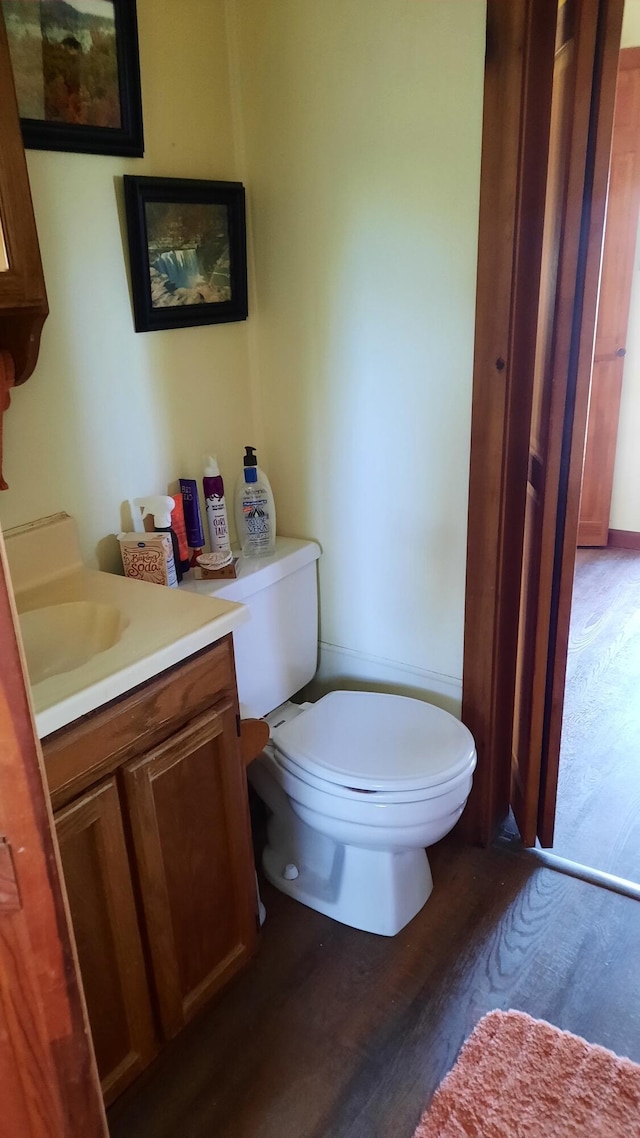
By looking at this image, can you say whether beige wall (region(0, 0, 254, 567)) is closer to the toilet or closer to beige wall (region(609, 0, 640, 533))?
the toilet

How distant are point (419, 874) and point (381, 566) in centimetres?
72

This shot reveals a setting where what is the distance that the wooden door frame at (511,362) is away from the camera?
1.46m

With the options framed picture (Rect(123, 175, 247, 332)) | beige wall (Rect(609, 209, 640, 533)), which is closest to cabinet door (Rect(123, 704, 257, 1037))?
framed picture (Rect(123, 175, 247, 332))

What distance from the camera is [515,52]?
1449 millimetres

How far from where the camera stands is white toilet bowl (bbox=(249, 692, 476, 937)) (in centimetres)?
161

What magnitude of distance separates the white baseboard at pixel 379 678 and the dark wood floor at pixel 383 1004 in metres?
0.41

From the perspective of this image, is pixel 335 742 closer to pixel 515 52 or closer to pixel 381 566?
pixel 381 566

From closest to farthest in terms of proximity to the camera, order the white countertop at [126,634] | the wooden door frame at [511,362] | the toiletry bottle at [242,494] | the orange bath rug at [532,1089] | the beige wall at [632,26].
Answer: the white countertop at [126,634] < the orange bath rug at [532,1089] < the wooden door frame at [511,362] < the toiletry bottle at [242,494] < the beige wall at [632,26]

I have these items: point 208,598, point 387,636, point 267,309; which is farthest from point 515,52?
point 387,636

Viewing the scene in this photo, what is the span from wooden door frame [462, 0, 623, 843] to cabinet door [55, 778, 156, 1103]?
92cm

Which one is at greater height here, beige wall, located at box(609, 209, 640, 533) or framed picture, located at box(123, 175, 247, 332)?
framed picture, located at box(123, 175, 247, 332)

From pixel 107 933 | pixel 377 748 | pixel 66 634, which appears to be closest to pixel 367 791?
pixel 377 748

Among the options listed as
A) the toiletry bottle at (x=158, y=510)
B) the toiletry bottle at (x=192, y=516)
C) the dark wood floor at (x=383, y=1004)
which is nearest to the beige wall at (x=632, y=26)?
the toiletry bottle at (x=192, y=516)

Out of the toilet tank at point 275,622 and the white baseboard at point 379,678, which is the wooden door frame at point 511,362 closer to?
the white baseboard at point 379,678
